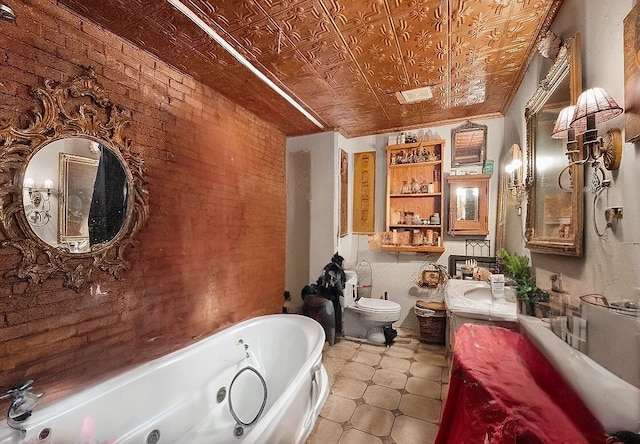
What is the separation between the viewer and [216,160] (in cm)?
235

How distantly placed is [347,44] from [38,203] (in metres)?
1.97

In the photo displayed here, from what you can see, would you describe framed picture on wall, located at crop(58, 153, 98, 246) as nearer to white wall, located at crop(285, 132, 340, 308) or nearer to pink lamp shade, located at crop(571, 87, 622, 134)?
white wall, located at crop(285, 132, 340, 308)

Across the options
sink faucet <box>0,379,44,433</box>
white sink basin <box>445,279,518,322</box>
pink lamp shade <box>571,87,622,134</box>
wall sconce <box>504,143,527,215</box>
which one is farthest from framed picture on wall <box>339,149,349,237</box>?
sink faucet <box>0,379,44,433</box>

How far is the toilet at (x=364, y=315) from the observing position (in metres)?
2.89

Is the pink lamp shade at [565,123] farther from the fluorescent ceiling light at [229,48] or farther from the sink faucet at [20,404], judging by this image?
the sink faucet at [20,404]

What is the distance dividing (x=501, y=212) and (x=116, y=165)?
3378mm

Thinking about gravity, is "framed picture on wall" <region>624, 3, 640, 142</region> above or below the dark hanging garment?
above

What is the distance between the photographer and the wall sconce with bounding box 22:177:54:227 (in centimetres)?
127

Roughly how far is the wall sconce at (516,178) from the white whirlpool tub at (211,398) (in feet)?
6.18

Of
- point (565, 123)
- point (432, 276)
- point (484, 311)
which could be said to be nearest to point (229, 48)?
point (565, 123)

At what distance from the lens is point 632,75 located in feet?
2.73

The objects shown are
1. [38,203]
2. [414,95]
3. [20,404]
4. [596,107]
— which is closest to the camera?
[596,107]

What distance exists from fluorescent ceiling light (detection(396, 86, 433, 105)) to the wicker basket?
2.20m

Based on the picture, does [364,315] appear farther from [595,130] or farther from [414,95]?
[595,130]
